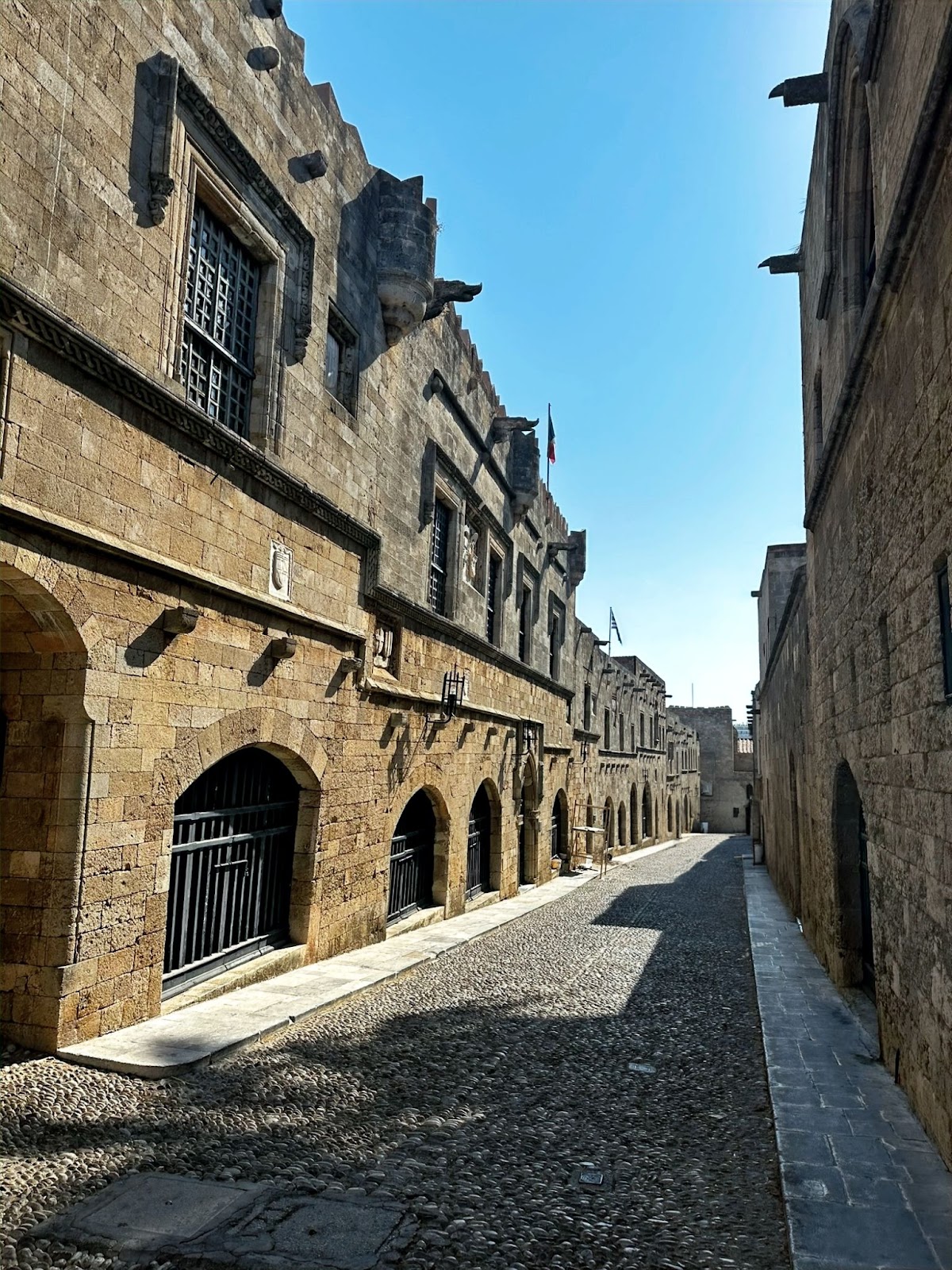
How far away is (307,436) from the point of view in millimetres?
8445

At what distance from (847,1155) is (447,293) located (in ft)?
34.9

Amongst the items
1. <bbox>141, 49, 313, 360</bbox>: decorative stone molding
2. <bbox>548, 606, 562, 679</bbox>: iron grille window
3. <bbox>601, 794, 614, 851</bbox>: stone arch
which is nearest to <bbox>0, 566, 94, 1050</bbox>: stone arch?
<bbox>141, 49, 313, 360</bbox>: decorative stone molding

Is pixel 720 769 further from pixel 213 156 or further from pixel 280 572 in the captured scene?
pixel 213 156

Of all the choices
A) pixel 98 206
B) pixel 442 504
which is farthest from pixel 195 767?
pixel 442 504

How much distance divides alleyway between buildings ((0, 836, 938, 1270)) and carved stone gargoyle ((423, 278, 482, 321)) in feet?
28.8

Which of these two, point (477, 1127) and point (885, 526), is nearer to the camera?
point (477, 1127)

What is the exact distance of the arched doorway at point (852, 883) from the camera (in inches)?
304

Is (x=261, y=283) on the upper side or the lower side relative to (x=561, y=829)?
upper

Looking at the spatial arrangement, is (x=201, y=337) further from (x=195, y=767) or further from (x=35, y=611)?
(x=195, y=767)

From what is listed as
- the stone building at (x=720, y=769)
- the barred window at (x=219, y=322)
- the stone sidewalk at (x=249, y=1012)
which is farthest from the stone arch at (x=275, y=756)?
the stone building at (x=720, y=769)

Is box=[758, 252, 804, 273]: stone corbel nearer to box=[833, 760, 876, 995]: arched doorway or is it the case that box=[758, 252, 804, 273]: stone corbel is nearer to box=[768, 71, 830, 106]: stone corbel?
box=[768, 71, 830, 106]: stone corbel

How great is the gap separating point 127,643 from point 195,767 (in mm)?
1229

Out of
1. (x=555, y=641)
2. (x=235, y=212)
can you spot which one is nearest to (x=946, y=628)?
(x=235, y=212)

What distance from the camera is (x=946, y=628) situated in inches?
164
